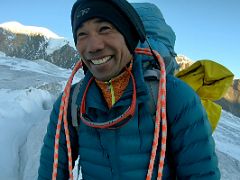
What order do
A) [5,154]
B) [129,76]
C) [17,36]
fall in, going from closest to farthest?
1. [129,76]
2. [5,154]
3. [17,36]

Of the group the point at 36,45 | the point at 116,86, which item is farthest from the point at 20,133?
the point at 36,45

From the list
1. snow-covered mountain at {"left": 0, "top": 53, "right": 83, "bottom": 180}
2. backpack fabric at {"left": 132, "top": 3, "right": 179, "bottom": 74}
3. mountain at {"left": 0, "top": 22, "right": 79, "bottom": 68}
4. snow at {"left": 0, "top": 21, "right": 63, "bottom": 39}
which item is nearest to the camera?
backpack fabric at {"left": 132, "top": 3, "right": 179, "bottom": 74}

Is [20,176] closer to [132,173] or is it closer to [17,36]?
[132,173]

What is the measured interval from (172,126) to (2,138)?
398 cm

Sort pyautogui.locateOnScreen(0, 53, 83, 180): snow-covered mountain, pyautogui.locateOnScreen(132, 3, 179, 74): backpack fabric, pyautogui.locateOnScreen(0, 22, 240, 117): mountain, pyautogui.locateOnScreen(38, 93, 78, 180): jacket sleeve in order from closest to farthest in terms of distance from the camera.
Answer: pyautogui.locateOnScreen(38, 93, 78, 180): jacket sleeve → pyautogui.locateOnScreen(132, 3, 179, 74): backpack fabric → pyautogui.locateOnScreen(0, 53, 83, 180): snow-covered mountain → pyautogui.locateOnScreen(0, 22, 240, 117): mountain

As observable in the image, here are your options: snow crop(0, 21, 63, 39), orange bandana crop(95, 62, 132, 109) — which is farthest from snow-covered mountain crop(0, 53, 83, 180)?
snow crop(0, 21, 63, 39)

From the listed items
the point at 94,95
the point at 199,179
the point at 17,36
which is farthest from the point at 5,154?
the point at 17,36

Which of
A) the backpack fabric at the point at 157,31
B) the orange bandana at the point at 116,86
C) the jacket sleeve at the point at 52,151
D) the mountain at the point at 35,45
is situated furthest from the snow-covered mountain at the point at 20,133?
the mountain at the point at 35,45

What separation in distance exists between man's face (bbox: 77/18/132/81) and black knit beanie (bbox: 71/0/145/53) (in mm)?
23

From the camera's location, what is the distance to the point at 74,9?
1.66m

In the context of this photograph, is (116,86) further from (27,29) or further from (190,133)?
(27,29)

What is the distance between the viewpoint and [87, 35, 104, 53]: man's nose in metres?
1.50

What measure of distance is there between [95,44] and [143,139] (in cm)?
47

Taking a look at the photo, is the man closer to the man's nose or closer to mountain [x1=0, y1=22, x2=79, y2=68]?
the man's nose
